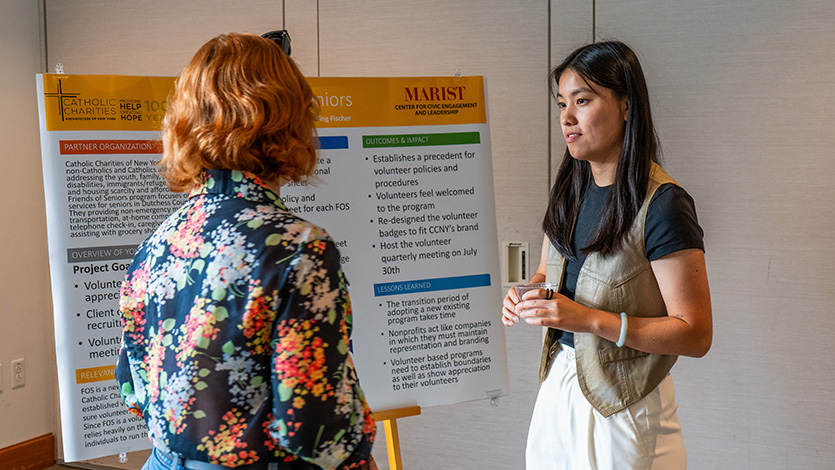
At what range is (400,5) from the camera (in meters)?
2.76

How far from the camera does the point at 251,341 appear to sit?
924 mm

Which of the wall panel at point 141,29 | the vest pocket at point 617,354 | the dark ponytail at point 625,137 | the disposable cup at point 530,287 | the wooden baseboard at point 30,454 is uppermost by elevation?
the wall panel at point 141,29

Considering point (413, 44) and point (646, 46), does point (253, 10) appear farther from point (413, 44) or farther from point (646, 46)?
point (646, 46)

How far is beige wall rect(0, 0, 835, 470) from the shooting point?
234 cm

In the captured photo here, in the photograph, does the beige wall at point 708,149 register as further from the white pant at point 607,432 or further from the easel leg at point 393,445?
the white pant at point 607,432

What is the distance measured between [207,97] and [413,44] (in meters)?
1.85

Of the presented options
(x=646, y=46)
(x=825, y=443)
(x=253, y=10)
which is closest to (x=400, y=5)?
(x=253, y=10)

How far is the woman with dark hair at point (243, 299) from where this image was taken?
915 mm

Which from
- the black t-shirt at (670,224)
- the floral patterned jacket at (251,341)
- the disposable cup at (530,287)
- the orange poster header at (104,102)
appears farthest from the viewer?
the orange poster header at (104,102)

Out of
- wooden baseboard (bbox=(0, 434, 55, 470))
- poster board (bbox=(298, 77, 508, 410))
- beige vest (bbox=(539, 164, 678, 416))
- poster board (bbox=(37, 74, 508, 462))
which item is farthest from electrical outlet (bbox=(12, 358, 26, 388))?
beige vest (bbox=(539, 164, 678, 416))

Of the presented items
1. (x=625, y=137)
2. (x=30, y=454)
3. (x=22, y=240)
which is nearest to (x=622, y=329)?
(x=625, y=137)

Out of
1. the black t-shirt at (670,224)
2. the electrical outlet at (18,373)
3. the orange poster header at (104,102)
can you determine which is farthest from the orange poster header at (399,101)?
the electrical outlet at (18,373)

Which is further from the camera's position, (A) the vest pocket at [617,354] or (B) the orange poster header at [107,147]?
(B) the orange poster header at [107,147]

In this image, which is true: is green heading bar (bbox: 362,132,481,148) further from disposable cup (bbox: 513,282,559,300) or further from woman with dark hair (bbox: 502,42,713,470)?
disposable cup (bbox: 513,282,559,300)
